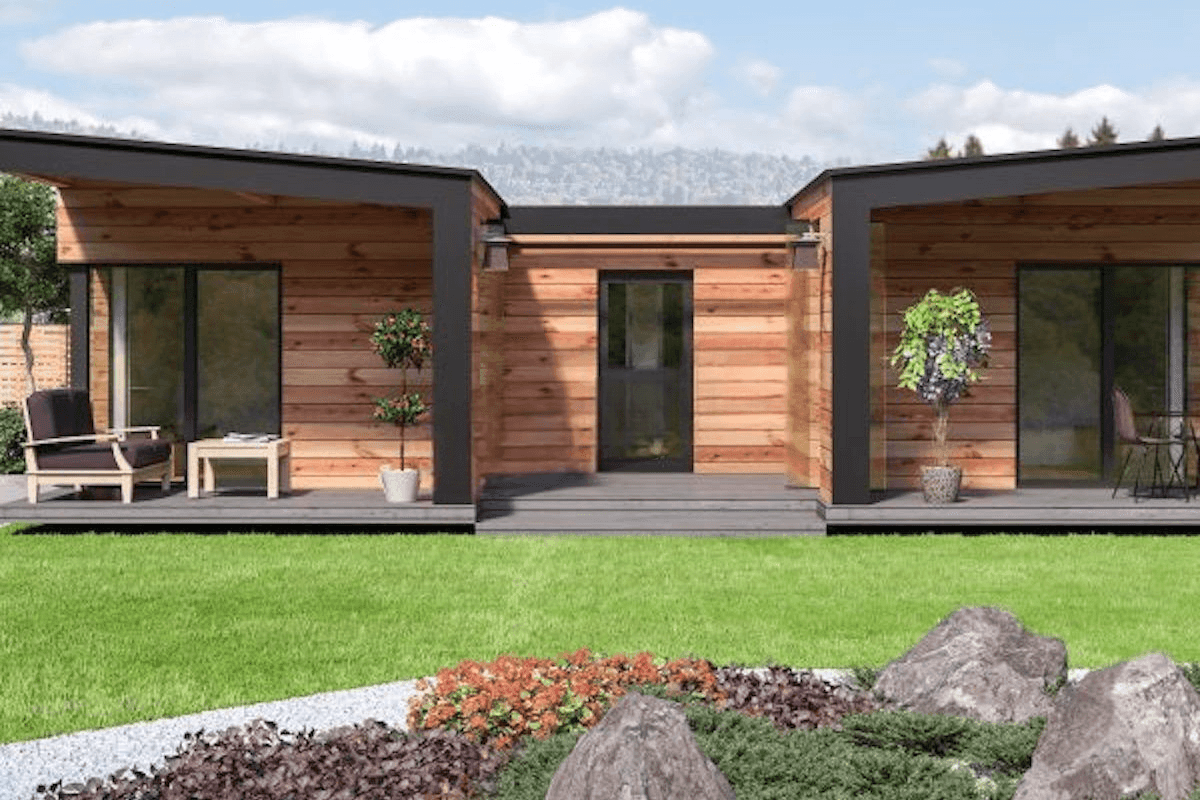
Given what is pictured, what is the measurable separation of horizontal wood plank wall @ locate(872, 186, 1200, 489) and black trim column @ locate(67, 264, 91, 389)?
6.49 metres

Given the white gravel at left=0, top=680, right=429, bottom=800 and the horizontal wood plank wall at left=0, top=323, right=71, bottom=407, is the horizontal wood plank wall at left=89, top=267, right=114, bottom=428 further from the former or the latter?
the white gravel at left=0, top=680, right=429, bottom=800

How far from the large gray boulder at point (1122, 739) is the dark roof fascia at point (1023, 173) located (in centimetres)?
682

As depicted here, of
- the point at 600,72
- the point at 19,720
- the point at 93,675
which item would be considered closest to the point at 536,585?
the point at 93,675

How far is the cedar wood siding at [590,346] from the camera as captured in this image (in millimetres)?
13555

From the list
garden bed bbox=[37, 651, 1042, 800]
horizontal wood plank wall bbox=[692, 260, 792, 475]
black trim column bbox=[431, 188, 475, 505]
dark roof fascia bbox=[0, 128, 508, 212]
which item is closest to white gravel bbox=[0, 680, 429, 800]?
garden bed bbox=[37, 651, 1042, 800]

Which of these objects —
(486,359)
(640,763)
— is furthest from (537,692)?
(486,359)

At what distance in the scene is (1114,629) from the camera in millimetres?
7102

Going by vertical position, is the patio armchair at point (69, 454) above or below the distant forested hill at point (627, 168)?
below

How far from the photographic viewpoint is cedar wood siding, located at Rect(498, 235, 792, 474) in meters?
13.6

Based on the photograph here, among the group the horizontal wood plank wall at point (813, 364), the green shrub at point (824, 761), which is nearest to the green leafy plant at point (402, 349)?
the horizontal wood plank wall at point (813, 364)

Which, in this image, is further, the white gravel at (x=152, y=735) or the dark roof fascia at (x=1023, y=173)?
the dark roof fascia at (x=1023, y=173)

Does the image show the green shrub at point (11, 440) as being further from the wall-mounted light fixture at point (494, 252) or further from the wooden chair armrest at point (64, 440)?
the wall-mounted light fixture at point (494, 252)

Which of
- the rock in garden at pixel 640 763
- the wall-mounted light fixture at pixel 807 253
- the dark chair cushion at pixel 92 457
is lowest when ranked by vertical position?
the rock in garden at pixel 640 763

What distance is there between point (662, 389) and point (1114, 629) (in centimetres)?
699
